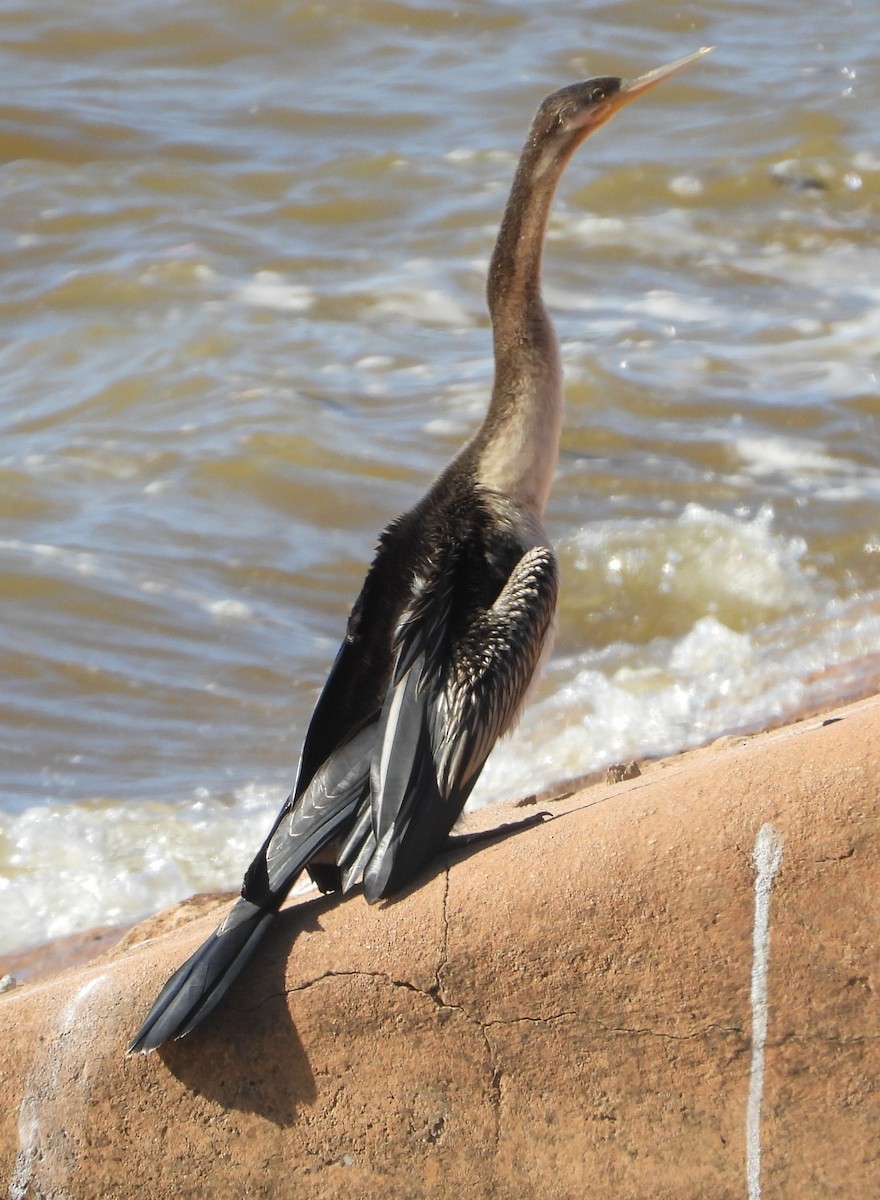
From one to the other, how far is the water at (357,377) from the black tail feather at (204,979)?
1.98 metres

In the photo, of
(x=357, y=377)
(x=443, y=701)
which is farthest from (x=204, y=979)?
(x=357, y=377)

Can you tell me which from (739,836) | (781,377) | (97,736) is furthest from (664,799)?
(781,377)

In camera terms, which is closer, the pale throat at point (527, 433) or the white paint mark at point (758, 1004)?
the white paint mark at point (758, 1004)

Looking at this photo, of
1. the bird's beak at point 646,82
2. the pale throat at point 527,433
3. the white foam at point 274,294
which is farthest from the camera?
the white foam at point 274,294

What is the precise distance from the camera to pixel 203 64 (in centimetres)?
1412

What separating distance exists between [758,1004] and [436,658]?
3.90 ft

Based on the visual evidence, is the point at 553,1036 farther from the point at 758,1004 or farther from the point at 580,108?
the point at 580,108

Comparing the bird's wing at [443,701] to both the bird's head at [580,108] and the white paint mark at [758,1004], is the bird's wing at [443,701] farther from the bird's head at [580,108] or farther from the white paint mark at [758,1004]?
the bird's head at [580,108]

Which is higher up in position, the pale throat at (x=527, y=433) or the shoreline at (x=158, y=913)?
the pale throat at (x=527, y=433)

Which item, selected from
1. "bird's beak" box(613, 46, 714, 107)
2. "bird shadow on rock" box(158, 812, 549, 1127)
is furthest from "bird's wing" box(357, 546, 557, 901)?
"bird's beak" box(613, 46, 714, 107)

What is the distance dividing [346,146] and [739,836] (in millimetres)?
10917

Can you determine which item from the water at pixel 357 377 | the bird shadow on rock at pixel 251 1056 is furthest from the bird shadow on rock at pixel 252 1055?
the water at pixel 357 377

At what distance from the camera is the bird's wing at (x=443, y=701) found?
317cm

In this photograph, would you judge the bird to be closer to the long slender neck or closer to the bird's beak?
the long slender neck
